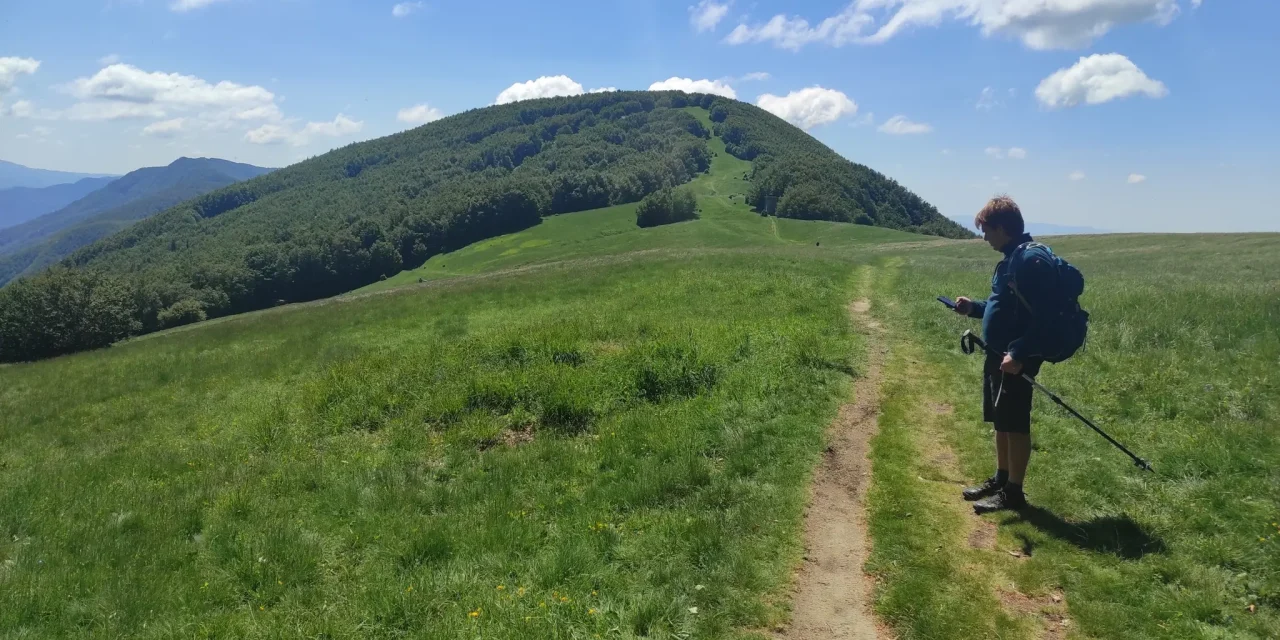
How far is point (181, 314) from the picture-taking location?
286ft

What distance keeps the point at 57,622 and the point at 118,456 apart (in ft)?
21.0

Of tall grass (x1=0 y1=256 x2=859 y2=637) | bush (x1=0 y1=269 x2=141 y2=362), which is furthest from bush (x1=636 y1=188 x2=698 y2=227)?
tall grass (x1=0 y1=256 x2=859 y2=637)

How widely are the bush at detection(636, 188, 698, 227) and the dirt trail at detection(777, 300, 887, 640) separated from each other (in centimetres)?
11649

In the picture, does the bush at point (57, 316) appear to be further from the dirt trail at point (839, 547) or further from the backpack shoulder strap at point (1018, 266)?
the backpack shoulder strap at point (1018, 266)

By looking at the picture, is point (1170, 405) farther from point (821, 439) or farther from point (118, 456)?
point (118, 456)

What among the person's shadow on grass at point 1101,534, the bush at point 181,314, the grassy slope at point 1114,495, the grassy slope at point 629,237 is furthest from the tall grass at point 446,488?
the bush at point 181,314

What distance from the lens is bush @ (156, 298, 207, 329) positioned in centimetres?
8456

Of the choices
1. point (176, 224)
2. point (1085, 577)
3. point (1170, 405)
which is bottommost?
point (1085, 577)

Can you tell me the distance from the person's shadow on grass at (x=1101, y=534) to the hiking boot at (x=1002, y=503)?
0.52 ft

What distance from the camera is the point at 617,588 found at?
17.8 ft

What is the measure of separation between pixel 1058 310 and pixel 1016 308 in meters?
0.38

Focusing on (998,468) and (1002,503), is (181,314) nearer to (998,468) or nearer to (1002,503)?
(998,468)

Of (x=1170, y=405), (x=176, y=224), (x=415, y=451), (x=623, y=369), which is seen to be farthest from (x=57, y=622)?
(x=176, y=224)

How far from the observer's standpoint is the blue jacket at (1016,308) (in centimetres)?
625
